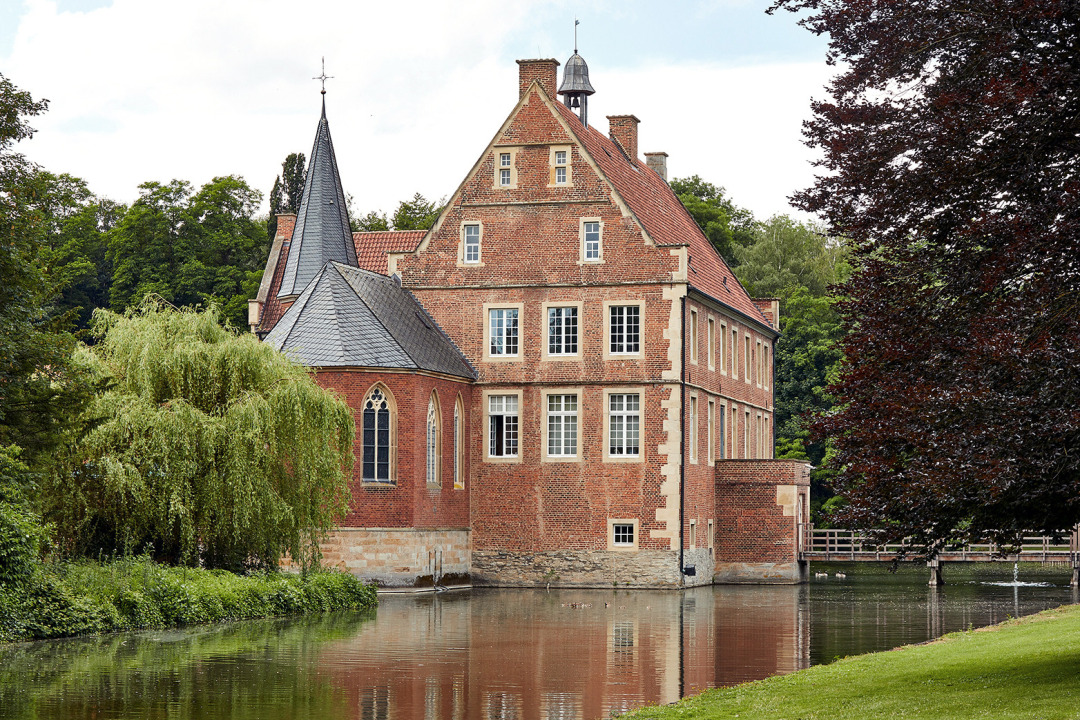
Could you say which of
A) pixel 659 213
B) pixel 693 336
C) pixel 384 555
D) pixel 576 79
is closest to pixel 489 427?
pixel 384 555

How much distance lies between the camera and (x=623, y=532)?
40.0 metres

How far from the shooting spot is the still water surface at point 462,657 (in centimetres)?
1482

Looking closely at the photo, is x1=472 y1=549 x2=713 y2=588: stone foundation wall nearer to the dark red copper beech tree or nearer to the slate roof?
the slate roof

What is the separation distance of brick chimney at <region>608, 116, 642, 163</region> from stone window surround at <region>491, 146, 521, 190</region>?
28.9 feet

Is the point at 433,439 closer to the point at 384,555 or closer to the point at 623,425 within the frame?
the point at 384,555

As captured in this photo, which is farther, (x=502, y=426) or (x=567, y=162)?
(x=502, y=426)

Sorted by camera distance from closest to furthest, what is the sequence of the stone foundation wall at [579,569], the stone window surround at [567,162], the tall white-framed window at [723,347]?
1. the stone foundation wall at [579,569]
2. the stone window surround at [567,162]
3. the tall white-framed window at [723,347]

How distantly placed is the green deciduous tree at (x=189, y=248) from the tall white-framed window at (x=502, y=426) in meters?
Answer: 30.9

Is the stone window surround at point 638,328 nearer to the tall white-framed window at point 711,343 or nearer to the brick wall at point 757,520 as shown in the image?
the tall white-framed window at point 711,343

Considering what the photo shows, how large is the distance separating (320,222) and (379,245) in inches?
214

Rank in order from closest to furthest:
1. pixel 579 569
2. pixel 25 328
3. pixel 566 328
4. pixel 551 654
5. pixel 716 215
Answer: pixel 551 654 → pixel 25 328 → pixel 579 569 → pixel 566 328 → pixel 716 215

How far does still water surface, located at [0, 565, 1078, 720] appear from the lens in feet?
48.6

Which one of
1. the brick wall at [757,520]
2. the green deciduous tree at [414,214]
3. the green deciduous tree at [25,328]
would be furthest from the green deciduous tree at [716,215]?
the green deciduous tree at [25,328]

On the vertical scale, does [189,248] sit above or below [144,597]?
above
